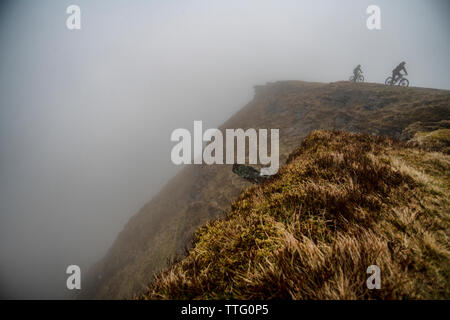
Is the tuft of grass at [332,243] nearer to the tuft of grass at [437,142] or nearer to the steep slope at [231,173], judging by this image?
the tuft of grass at [437,142]

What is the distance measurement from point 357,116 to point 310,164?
19670 mm

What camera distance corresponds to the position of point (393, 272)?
4.24 feet

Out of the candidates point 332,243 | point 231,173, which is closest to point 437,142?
point 332,243

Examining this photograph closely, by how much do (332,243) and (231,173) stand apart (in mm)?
16717

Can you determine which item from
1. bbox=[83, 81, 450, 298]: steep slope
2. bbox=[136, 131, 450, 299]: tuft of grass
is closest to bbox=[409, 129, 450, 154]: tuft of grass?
bbox=[136, 131, 450, 299]: tuft of grass

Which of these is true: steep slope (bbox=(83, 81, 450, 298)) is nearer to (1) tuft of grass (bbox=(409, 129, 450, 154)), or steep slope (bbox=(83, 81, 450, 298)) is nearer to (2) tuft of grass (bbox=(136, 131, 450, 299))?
(1) tuft of grass (bbox=(409, 129, 450, 154))

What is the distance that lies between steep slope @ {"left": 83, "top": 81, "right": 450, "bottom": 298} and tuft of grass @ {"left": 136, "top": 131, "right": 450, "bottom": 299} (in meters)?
10.5

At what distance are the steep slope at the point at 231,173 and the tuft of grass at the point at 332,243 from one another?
1053 centimetres

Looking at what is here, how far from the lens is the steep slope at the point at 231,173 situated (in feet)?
48.6

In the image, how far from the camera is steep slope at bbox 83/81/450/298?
14.8 metres

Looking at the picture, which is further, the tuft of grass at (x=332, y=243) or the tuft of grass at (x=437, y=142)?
the tuft of grass at (x=437, y=142)

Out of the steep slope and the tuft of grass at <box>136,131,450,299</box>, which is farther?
the steep slope

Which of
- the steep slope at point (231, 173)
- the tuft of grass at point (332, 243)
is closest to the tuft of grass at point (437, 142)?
the tuft of grass at point (332, 243)
